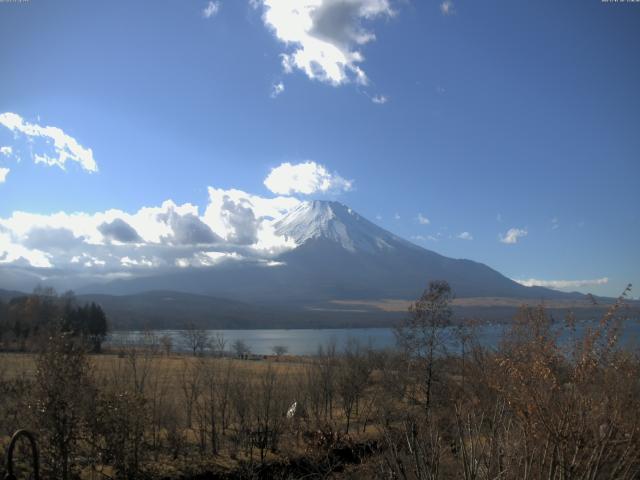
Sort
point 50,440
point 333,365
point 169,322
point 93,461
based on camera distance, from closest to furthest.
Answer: point 50,440, point 93,461, point 333,365, point 169,322

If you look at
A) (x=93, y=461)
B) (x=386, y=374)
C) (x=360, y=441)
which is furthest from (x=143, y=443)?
(x=386, y=374)

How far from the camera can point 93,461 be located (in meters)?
15.4

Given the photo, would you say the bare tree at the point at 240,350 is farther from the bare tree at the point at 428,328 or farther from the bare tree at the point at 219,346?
the bare tree at the point at 428,328

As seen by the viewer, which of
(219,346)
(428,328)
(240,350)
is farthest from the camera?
(240,350)

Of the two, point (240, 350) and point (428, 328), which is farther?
point (240, 350)

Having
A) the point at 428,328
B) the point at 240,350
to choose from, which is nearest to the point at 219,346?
the point at 428,328

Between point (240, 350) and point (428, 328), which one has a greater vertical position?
point (428, 328)

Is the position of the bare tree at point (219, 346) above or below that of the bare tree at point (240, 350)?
above

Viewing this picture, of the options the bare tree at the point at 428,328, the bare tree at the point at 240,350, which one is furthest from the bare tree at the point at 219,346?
the bare tree at the point at 428,328

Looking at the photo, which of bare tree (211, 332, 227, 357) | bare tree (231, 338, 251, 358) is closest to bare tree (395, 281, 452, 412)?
bare tree (211, 332, 227, 357)

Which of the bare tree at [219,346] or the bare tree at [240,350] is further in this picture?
the bare tree at [240,350]

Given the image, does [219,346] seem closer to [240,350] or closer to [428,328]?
[428,328]

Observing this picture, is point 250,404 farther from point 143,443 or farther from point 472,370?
point 472,370

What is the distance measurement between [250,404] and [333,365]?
28.5 ft
